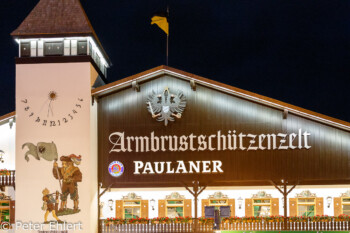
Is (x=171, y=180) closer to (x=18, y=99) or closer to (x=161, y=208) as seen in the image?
(x=161, y=208)

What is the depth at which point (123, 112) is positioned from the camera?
27016 millimetres

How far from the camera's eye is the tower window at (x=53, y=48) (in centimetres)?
2653

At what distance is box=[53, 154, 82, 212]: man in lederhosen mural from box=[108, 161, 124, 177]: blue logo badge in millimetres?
1757

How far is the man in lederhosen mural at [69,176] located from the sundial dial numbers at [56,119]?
1.78 meters

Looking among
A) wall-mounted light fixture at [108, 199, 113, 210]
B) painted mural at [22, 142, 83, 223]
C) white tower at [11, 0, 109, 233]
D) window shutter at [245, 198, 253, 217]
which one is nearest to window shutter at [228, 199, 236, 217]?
window shutter at [245, 198, 253, 217]

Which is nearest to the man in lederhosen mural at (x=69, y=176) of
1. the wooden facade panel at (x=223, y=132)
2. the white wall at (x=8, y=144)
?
the wooden facade panel at (x=223, y=132)

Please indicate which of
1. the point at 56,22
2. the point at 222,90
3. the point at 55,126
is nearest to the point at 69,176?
the point at 55,126

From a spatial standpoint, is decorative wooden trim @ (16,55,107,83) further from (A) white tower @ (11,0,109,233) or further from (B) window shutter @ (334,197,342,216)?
(B) window shutter @ (334,197,342,216)

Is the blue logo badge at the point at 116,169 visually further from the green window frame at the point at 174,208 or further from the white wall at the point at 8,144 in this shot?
the white wall at the point at 8,144

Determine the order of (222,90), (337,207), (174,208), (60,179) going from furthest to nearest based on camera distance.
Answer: (174,208) → (337,207) → (222,90) → (60,179)

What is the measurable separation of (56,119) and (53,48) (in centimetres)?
376

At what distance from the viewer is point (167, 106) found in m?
26.6

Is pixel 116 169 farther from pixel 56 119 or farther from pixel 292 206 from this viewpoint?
pixel 292 206

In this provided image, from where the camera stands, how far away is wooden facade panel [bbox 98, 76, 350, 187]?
25.9 metres
